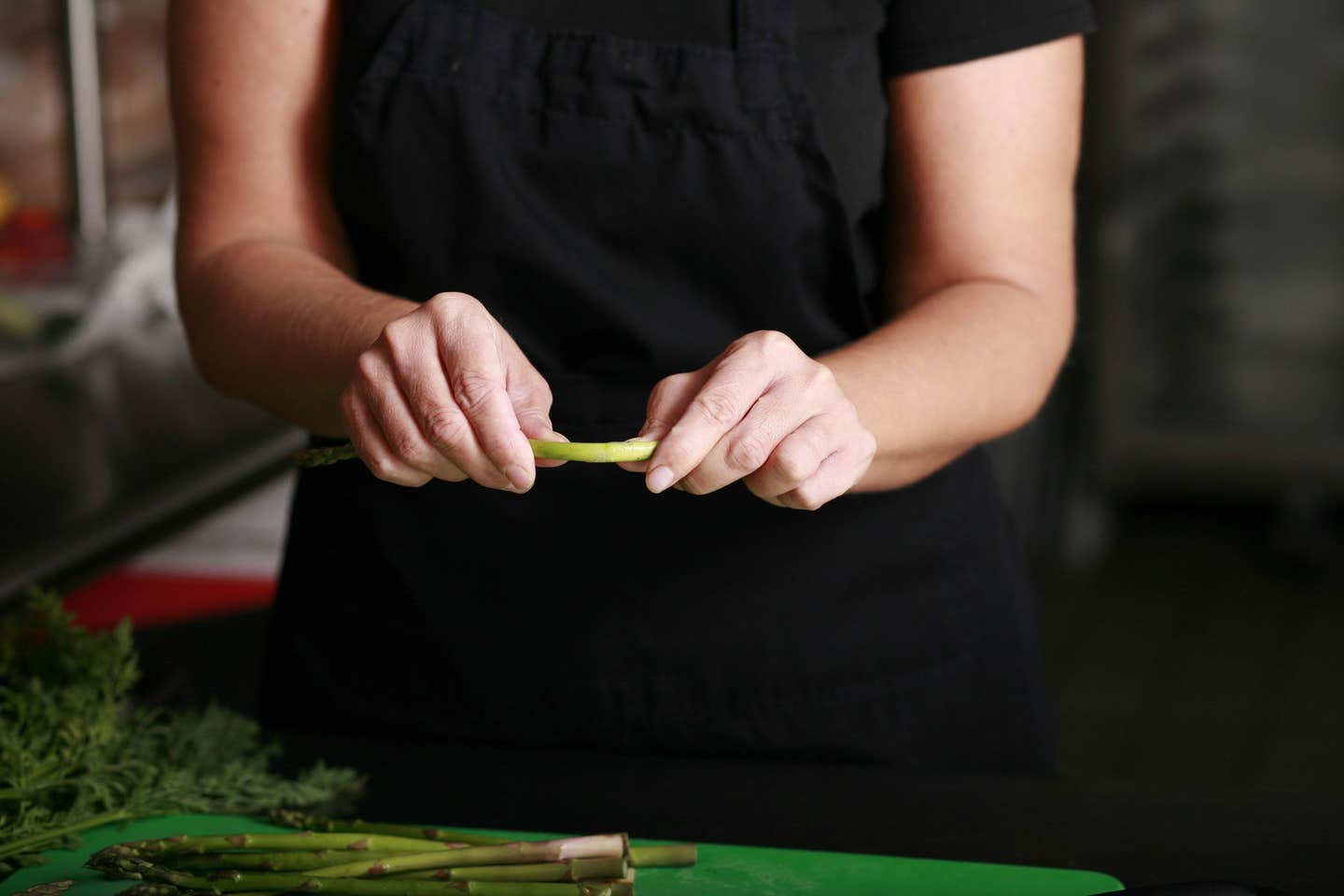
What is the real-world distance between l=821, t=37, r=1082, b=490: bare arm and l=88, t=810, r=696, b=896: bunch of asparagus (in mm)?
379

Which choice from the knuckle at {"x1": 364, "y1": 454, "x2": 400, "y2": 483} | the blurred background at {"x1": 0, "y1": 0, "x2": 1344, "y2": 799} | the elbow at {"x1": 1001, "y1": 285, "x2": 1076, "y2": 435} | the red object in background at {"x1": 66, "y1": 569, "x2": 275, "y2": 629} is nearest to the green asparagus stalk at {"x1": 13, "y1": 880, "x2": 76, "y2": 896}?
the knuckle at {"x1": 364, "y1": 454, "x2": 400, "y2": 483}

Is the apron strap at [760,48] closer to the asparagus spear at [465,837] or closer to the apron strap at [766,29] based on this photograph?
the apron strap at [766,29]

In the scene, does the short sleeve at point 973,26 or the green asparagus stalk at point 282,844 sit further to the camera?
the short sleeve at point 973,26

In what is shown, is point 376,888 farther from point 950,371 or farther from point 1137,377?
point 1137,377

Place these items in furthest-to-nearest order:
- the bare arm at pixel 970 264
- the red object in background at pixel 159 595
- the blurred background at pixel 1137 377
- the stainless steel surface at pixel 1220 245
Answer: the stainless steel surface at pixel 1220 245 → the red object in background at pixel 159 595 → the blurred background at pixel 1137 377 → the bare arm at pixel 970 264

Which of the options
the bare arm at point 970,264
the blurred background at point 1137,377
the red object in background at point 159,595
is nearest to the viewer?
the bare arm at point 970,264

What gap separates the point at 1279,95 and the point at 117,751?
14.8 ft

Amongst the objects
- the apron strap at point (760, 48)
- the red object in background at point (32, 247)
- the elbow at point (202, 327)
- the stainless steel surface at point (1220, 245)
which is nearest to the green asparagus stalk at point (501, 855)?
the elbow at point (202, 327)

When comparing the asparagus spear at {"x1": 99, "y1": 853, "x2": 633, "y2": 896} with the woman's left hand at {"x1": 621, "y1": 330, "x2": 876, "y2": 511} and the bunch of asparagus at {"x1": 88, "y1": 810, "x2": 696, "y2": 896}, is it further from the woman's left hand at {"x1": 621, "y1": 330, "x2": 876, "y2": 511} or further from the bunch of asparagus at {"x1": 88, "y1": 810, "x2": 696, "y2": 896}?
the woman's left hand at {"x1": 621, "y1": 330, "x2": 876, "y2": 511}

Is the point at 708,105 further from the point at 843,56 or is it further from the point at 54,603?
the point at 54,603

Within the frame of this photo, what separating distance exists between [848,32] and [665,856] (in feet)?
2.32

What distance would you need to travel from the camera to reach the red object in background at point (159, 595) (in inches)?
102

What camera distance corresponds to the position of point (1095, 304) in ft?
15.6

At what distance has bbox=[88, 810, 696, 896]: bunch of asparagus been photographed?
36.0 inches
